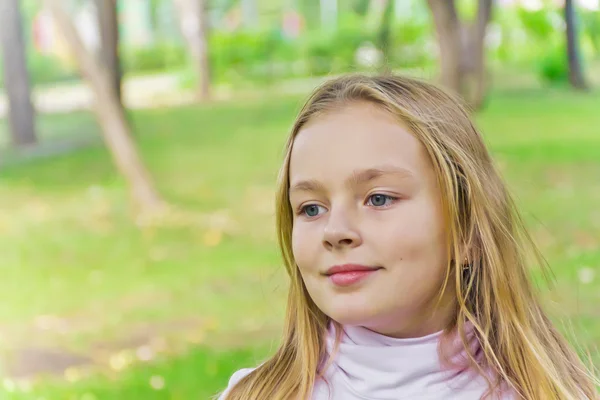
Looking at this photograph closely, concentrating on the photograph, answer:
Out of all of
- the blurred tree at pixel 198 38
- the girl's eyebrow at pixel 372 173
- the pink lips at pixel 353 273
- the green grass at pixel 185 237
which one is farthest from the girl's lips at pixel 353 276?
the blurred tree at pixel 198 38

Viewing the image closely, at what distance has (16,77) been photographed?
3.26m

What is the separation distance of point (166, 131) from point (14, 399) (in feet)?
3.78

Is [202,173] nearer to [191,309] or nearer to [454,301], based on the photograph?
[191,309]

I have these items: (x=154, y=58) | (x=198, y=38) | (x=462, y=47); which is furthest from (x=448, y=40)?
(x=154, y=58)

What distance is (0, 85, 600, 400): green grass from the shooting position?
3.00 meters

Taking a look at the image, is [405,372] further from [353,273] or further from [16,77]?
[16,77]

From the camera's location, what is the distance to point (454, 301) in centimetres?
116

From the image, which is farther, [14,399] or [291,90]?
[291,90]

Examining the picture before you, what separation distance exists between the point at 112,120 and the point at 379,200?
2.32 meters

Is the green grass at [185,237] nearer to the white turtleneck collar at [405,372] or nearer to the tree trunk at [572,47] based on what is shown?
the tree trunk at [572,47]

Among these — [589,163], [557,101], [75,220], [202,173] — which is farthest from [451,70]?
[75,220]

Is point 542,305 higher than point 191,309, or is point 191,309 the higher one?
point 542,305

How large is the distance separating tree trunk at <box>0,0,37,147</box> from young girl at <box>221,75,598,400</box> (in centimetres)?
234

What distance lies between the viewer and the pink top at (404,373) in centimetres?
110
